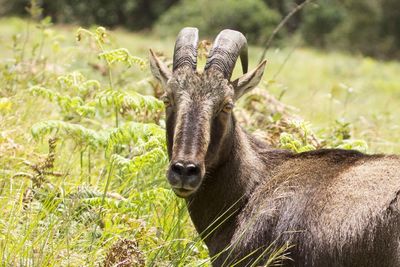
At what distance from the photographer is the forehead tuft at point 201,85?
595cm

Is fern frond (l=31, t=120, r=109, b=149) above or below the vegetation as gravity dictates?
above

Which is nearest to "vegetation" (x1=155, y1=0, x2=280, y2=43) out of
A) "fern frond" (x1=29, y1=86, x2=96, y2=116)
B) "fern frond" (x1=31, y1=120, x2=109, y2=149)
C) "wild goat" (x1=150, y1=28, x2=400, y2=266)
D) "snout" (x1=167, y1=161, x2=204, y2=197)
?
"fern frond" (x1=29, y1=86, x2=96, y2=116)

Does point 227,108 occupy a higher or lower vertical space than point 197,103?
lower

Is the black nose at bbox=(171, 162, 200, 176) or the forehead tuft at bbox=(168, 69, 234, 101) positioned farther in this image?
the forehead tuft at bbox=(168, 69, 234, 101)

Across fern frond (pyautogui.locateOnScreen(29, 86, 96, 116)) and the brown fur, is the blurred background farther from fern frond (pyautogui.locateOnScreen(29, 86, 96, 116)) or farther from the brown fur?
the brown fur

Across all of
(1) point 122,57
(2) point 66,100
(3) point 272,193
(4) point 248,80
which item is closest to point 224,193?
(3) point 272,193

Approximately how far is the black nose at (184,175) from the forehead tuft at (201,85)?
66 centimetres

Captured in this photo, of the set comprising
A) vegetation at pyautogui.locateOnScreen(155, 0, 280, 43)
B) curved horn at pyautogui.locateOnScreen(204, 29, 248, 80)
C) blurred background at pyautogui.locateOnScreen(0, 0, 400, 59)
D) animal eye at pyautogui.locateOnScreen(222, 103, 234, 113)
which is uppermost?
curved horn at pyautogui.locateOnScreen(204, 29, 248, 80)

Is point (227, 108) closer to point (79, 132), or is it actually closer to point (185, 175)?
point (185, 175)

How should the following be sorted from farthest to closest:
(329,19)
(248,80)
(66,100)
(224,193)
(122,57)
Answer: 1. (329,19)
2. (66,100)
3. (122,57)
4. (248,80)
5. (224,193)

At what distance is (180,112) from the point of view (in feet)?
19.1

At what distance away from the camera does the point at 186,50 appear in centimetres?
629

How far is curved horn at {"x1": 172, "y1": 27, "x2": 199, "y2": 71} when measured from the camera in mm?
6228

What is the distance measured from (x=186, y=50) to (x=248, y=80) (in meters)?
0.53
